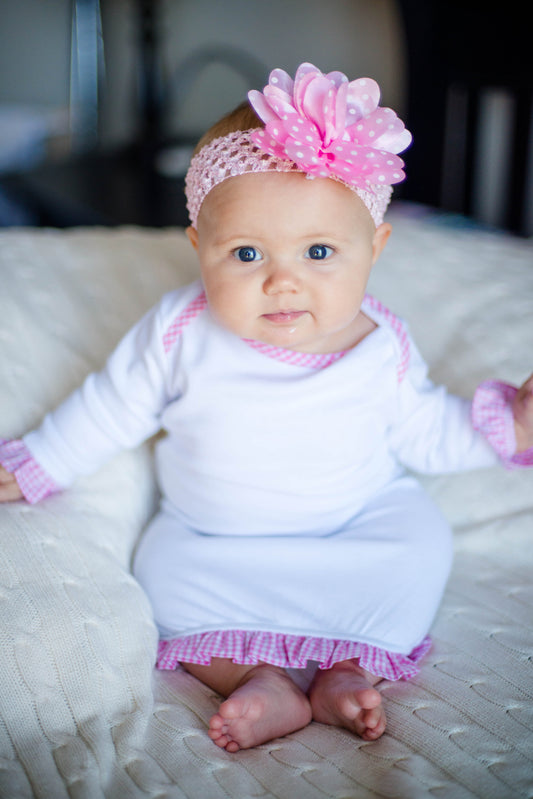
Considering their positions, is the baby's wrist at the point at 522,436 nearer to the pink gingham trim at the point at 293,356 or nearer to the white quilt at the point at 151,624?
the white quilt at the point at 151,624

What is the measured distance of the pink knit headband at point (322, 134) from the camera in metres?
0.78

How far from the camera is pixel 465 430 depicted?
1002mm

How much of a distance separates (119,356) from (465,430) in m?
0.48

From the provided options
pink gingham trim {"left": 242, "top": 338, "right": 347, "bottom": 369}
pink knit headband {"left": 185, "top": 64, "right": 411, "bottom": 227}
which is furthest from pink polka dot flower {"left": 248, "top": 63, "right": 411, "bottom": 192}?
pink gingham trim {"left": 242, "top": 338, "right": 347, "bottom": 369}

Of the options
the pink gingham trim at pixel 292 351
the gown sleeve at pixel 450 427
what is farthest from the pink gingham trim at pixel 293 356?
the gown sleeve at pixel 450 427

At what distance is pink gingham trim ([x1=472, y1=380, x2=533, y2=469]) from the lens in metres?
0.96

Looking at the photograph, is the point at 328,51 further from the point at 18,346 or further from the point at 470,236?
the point at 18,346

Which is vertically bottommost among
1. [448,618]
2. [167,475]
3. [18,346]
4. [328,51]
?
[448,618]

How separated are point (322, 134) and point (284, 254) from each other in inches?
5.2

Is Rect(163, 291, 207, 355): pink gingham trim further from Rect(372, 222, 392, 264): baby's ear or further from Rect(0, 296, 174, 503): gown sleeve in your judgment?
Rect(372, 222, 392, 264): baby's ear

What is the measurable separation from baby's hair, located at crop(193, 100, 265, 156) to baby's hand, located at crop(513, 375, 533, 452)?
0.46 m

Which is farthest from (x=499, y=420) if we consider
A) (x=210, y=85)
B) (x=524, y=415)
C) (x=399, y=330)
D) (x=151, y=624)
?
(x=210, y=85)

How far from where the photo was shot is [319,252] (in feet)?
2.78

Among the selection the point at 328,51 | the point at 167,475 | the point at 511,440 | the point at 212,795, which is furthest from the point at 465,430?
the point at 328,51
